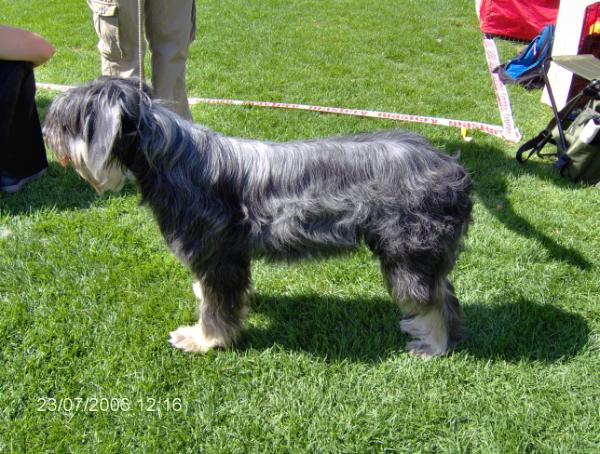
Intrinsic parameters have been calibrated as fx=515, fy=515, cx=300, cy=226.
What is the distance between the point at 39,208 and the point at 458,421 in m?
3.54

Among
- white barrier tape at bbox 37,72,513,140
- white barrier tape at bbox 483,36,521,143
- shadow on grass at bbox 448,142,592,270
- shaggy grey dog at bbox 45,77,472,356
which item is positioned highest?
shaggy grey dog at bbox 45,77,472,356

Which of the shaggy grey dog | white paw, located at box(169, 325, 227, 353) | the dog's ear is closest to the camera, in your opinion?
the dog's ear

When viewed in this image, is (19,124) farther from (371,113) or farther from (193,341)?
(371,113)

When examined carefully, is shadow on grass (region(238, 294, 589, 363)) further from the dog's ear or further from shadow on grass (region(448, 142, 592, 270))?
the dog's ear

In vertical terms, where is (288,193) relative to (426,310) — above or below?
above

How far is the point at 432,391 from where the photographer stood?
291 cm

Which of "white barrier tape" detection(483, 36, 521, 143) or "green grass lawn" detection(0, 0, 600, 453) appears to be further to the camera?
"white barrier tape" detection(483, 36, 521, 143)

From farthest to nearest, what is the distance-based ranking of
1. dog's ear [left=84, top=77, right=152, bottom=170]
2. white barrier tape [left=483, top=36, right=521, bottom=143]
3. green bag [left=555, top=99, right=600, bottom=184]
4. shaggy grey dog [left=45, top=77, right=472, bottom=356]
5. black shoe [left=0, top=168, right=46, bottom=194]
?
white barrier tape [left=483, top=36, right=521, bottom=143] → green bag [left=555, top=99, right=600, bottom=184] → black shoe [left=0, top=168, right=46, bottom=194] → shaggy grey dog [left=45, top=77, right=472, bottom=356] → dog's ear [left=84, top=77, right=152, bottom=170]

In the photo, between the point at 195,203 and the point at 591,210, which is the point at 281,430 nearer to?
the point at 195,203

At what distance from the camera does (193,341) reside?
121 inches

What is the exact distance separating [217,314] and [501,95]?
5.41m

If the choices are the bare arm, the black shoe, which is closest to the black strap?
the bare arm

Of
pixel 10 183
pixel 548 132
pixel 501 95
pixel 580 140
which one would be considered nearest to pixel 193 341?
pixel 10 183

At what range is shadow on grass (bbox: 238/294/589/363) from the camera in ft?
10.4
